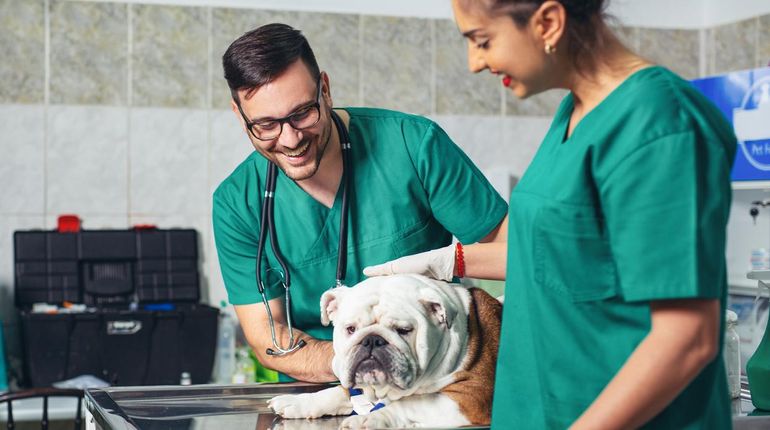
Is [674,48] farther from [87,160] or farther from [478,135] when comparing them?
[87,160]

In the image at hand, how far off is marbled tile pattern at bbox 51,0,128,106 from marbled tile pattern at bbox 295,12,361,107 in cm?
69

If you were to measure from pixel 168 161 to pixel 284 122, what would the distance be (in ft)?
7.37

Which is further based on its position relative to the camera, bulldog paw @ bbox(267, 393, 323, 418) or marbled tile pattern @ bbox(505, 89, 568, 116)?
marbled tile pattern @ bbox(505, 89, 568, 116)

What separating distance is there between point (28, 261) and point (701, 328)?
9.77ft

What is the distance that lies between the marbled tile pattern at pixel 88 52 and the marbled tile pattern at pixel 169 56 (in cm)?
5

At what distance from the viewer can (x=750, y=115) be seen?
3162mm

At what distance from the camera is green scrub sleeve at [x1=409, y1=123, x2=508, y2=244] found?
161 centimetres

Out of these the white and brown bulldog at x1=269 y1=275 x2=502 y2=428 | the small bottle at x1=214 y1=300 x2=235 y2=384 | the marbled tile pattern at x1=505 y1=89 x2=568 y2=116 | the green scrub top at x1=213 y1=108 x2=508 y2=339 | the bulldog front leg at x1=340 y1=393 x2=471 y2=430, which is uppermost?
the marbled tile pattern at x1=505 y1=89 x2=568 y2=116

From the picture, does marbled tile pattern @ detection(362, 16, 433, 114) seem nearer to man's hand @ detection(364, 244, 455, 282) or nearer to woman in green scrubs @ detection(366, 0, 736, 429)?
man's hand @ detection(364, 244, 455, 282)

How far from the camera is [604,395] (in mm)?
875

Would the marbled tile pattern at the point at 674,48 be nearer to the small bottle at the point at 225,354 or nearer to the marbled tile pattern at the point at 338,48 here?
the marbled tile pattern at the point at 338,48

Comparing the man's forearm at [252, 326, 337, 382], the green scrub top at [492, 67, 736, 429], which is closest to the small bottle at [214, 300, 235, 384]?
the man's forearm at [252, 326, 337, 382]

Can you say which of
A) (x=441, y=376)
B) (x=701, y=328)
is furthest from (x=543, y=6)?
(x=441, y=376)

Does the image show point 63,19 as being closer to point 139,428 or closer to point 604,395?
point 139,428
